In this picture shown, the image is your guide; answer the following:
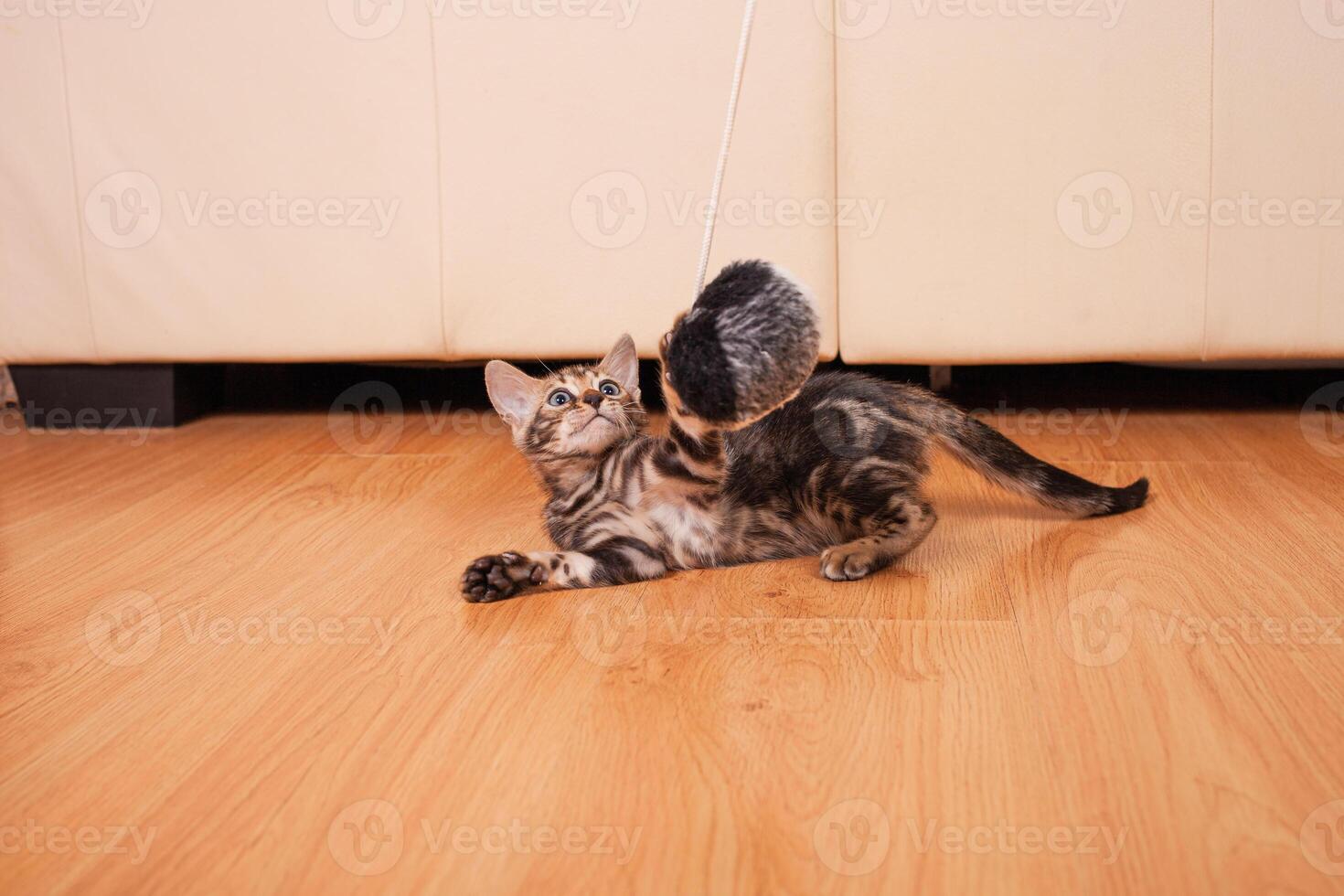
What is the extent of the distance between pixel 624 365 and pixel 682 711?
0.73m

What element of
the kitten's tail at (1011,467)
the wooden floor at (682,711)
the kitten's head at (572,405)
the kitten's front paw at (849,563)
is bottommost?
the wooden floor at (682,711)

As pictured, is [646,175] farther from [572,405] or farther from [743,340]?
[743,340]

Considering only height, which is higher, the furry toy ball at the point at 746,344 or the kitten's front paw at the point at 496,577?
the furry toy ball at the point at 746,344

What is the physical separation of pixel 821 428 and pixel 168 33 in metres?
1.50

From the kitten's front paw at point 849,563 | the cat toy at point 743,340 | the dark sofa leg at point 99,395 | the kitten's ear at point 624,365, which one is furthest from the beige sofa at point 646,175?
the cat toy at point 743,340

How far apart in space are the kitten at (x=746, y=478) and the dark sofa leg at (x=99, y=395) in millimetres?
1122

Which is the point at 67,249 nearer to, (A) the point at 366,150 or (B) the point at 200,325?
(B) the point at 200,325

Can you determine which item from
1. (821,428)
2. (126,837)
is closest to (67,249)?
(821,428)

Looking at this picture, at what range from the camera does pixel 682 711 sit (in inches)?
41.4

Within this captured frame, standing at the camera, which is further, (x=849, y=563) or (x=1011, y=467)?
(x=1011, y=467)

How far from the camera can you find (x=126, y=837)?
0.87 meters

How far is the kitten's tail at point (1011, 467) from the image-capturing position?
1575 mm

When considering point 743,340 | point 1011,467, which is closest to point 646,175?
point 1011,467

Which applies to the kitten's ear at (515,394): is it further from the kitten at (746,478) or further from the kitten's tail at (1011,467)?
the kitten's tail at (1011,467)
